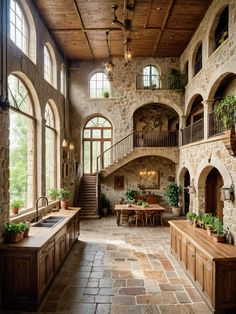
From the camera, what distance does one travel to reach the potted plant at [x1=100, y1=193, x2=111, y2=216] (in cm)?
1238

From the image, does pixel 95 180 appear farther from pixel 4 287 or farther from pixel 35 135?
pixel 4 287

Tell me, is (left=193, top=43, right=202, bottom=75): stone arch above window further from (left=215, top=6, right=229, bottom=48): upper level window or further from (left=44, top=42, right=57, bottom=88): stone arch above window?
(left=44, top=42, right=57, bottom=88): stone arch above window

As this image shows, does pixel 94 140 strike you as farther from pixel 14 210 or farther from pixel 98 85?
pixel 14 210

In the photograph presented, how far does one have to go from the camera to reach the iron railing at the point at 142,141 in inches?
499

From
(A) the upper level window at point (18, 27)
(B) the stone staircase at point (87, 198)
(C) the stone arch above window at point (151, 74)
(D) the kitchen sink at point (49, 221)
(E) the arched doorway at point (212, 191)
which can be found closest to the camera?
(D) the kitchen sink at point (49, 221)

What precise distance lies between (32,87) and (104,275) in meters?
5.45

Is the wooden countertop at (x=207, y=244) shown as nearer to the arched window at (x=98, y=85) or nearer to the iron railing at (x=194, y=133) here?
the iron railing at (x=194, y=133)

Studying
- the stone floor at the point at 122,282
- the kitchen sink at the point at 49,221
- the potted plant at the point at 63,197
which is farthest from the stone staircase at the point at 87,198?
the kitchen sink at the point at 49,221

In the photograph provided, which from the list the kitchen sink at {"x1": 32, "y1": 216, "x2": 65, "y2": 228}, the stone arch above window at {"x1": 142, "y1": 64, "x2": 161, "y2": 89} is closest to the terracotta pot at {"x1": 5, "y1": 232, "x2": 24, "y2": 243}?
the kitchen sink at {"x1": 32, "y1": 216, "x2": 65, "y2": 228}

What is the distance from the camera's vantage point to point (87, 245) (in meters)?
7.52

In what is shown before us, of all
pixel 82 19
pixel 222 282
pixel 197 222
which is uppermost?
pixel 82 19

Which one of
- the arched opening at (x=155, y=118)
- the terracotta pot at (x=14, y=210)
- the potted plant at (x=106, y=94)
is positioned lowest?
the terracotta pot at (x=14, y=210)

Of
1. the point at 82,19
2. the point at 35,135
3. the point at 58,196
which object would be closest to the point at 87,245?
the point at 58,196

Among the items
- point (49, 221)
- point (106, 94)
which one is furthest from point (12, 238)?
point (106, 94)
